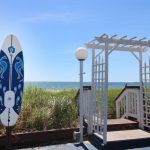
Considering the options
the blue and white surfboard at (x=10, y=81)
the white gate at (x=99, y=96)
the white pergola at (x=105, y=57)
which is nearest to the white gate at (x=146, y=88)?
the white pergola at (x=105, y=57)

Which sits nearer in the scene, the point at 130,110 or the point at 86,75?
the point at 86,75

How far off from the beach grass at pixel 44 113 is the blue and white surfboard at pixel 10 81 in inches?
37.2

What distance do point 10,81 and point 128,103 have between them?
4529 mm

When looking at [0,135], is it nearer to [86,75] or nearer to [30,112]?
[30,112]

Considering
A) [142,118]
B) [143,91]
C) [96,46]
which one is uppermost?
[96,46]

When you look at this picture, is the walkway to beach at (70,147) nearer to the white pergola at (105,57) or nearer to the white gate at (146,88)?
the white pergola at (105,57)

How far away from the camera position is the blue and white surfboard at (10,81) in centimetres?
594

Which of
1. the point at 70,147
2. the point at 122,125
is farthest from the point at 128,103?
the point at 70,147

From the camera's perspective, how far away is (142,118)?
7875 millimetres

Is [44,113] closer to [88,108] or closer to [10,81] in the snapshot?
[88,108]

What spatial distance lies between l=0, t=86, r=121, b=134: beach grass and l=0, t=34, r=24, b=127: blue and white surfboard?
0.95m

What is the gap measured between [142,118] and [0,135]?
4009mm

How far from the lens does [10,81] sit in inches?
236

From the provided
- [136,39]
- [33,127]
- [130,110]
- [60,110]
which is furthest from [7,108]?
[130,110]
